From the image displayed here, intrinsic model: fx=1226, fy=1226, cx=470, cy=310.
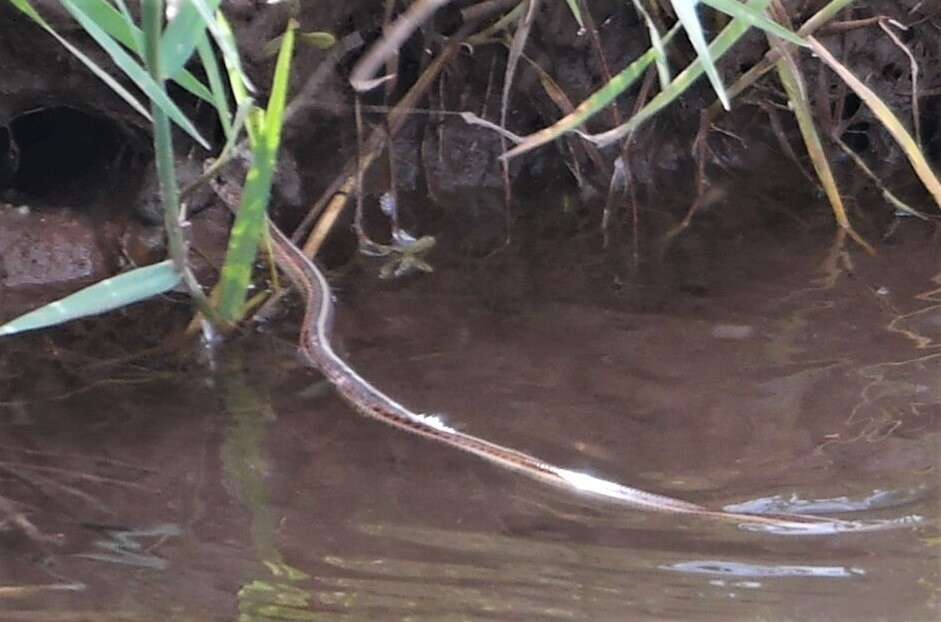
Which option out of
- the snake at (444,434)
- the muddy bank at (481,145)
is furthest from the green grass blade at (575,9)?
the snake at (444,434)

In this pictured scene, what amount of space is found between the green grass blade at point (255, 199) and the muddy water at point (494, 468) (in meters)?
0.16

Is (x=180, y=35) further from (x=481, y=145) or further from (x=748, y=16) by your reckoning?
(x=481, y=145)

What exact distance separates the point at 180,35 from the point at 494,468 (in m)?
0.55

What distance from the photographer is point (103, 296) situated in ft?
4.00

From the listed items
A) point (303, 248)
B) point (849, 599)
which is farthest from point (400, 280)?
point (849, 599)

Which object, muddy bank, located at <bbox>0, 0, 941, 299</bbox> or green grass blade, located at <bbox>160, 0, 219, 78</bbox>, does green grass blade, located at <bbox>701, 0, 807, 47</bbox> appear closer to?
green grass blade, located at <bbox>160, 0, 219, 78</bbox>

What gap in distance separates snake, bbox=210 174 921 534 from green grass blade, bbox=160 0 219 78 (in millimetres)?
→ 492

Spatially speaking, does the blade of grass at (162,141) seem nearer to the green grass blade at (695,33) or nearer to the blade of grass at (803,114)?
the green grass blade at (695,33)

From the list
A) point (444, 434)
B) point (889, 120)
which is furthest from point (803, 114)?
point (444, 434)

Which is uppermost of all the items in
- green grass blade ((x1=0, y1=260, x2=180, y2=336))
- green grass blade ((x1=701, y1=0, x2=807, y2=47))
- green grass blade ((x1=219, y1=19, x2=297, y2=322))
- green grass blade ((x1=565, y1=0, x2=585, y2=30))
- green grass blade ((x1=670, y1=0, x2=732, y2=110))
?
green grass blade ((x1=565, y1=0, x2=585, y2=30))

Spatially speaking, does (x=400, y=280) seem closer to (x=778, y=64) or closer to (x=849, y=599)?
(x=778, y=64)

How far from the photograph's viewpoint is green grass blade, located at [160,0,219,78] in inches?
44.8

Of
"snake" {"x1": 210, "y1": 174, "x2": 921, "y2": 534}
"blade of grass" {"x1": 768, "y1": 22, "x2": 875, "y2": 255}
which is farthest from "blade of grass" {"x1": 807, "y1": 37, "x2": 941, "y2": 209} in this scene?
"snake" {"x1": 210, "y1": 174, "x2": 921, "y2": 534}

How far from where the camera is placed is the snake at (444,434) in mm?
1194
